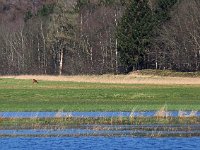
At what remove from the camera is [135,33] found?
89625mm

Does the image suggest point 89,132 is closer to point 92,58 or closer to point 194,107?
point 194,107

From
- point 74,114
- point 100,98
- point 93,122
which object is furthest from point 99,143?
point 100,98

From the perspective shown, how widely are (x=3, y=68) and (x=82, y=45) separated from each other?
26462mm

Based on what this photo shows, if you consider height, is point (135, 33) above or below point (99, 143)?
above

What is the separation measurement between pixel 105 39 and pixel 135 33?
18089 mm

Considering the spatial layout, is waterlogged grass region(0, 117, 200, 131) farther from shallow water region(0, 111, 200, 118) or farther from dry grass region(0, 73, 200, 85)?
dry grass region(0, 73, 200, 85)

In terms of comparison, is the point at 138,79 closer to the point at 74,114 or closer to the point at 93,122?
the point at 74,114

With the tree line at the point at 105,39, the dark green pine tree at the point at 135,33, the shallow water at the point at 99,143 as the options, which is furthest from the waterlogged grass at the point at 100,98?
the tree line at the point at 105,39

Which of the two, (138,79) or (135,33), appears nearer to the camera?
(138,79)

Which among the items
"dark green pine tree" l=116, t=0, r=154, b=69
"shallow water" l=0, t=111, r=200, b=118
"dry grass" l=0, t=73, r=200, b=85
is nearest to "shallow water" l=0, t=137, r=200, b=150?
"shallow water" l=0, t=111, r=200, b=118

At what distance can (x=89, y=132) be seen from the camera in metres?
32.7

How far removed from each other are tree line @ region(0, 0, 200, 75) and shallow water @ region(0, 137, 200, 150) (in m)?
59.7

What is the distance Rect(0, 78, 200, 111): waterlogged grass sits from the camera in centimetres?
4631

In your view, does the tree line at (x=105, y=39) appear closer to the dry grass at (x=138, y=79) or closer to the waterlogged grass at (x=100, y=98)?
the dry grass at (x=138, y=79)
